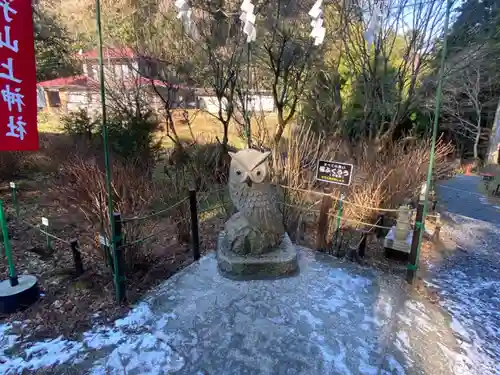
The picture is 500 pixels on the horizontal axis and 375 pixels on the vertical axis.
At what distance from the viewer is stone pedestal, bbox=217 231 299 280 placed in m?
3.16

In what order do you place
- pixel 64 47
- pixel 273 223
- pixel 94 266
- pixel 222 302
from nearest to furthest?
pixel 222 302
pixel 273 223
pixel 94 266
pixel 64 47

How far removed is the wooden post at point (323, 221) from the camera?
3.78 meters

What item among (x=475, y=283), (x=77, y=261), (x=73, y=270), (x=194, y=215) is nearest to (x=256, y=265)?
(x=194, y=215)

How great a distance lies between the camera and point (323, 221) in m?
3.90

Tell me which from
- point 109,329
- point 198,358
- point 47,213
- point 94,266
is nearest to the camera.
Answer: point 198,358

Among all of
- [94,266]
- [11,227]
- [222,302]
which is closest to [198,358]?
[222,302]

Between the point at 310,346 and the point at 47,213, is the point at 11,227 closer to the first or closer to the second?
the point at 47,213

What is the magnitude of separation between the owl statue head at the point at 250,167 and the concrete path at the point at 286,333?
1.01m

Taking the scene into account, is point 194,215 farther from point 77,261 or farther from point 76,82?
point 76,82

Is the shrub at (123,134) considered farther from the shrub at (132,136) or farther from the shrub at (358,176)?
the shrub at (358,176)

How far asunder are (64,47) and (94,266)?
6459 millimetres

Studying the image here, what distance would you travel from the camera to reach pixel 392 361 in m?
2.29

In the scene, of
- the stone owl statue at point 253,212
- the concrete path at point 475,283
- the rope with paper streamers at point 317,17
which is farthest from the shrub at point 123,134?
the concrete path at point 475,283

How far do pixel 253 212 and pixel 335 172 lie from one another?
118 cm
